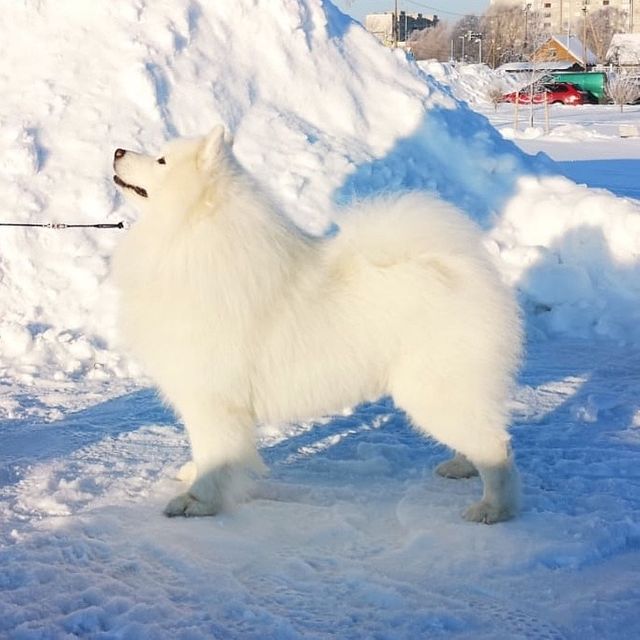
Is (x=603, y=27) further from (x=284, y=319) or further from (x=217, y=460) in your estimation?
(x=217, y=460)

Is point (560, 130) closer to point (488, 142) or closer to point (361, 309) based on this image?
point (488, 142)

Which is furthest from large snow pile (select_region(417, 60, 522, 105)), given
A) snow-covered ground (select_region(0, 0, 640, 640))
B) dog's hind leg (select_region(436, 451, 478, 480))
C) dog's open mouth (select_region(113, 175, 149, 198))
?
dog's open mouth (select_region(113, 175, 149, 198))

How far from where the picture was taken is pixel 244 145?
8.38 m

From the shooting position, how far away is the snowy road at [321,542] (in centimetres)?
286

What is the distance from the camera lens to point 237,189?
3.59 meters

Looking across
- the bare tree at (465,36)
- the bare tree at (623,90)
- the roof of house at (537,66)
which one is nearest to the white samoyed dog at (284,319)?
the roof of house at (537,66)

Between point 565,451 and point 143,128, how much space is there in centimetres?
527

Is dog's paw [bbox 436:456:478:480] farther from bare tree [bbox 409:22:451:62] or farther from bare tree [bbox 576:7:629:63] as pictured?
bare tree [bbox 409:22:451:62]

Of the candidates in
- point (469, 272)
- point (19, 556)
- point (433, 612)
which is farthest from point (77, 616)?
point (469, 272)

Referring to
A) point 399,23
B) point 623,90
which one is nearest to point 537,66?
point 623,90

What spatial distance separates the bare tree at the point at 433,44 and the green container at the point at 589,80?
81.9 ft

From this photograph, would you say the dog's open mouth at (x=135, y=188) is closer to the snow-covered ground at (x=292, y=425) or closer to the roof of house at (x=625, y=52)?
the snow-covered ground at (x=292, y=425)

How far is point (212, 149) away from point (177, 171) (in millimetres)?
189

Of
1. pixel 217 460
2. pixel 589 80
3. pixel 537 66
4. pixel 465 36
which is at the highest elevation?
pixel 465 36
